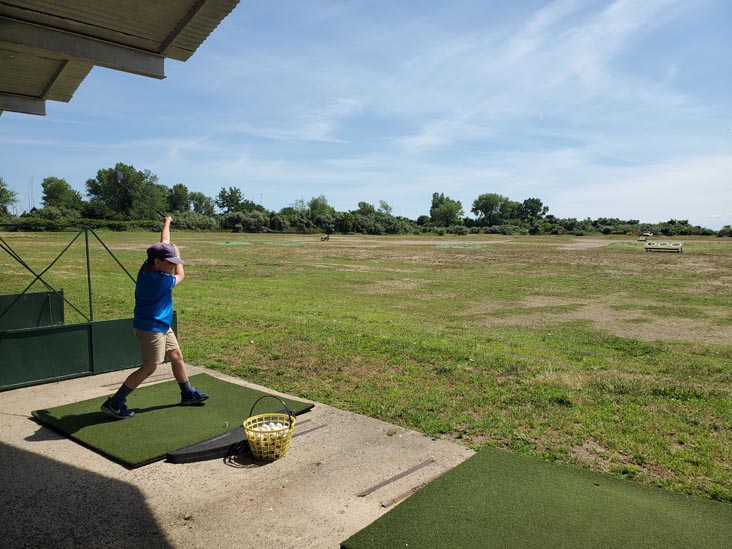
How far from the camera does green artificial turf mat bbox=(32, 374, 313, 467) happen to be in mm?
4789

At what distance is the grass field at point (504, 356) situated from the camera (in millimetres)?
5207

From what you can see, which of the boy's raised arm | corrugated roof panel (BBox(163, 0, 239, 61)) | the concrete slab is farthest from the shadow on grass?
corrugated roof panel (BBox(163, 0, 239, 61))

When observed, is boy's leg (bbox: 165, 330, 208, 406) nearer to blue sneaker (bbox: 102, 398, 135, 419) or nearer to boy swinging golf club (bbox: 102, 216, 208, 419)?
boy swinging golf club (bbox: 102, 216, 208, 419)

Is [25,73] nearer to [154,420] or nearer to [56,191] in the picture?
[154,420]

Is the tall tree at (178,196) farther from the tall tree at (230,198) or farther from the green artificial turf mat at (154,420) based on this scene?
the green artificial turf mat at (154,420)

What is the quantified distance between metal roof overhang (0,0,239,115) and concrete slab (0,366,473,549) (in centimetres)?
425

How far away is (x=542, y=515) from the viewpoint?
3.69 metres

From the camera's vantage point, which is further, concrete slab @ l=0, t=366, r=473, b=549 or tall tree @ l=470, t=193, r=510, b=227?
tall tree @ l=470, t=193, r=510, b=227

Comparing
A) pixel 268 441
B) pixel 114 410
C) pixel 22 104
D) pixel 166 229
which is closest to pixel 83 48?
pixel 166 229

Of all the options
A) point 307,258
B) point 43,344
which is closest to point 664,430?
point 43,344

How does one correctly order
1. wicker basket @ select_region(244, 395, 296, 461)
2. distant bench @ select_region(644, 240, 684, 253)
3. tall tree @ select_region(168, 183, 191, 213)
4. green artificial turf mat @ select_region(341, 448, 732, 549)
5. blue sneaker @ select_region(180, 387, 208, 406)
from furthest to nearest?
tall tree @ select_region(168, 183, 191, 213), distant bench @ select_region(644, 240, 684, 253), blue sneaker @ select_region(180, 387, 208, 406), wicker basket @ select_region(244, 395, 296, 461), green artificial turf mat @ select_region(341, 448, 732, 549)

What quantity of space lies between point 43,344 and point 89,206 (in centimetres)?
8945

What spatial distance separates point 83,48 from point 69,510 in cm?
499

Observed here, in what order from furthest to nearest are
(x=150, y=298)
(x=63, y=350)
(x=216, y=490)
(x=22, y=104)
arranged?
(x=22, y=104)
(x=63, y=350)
(x=150, y=298)
(x=216, y=490)
